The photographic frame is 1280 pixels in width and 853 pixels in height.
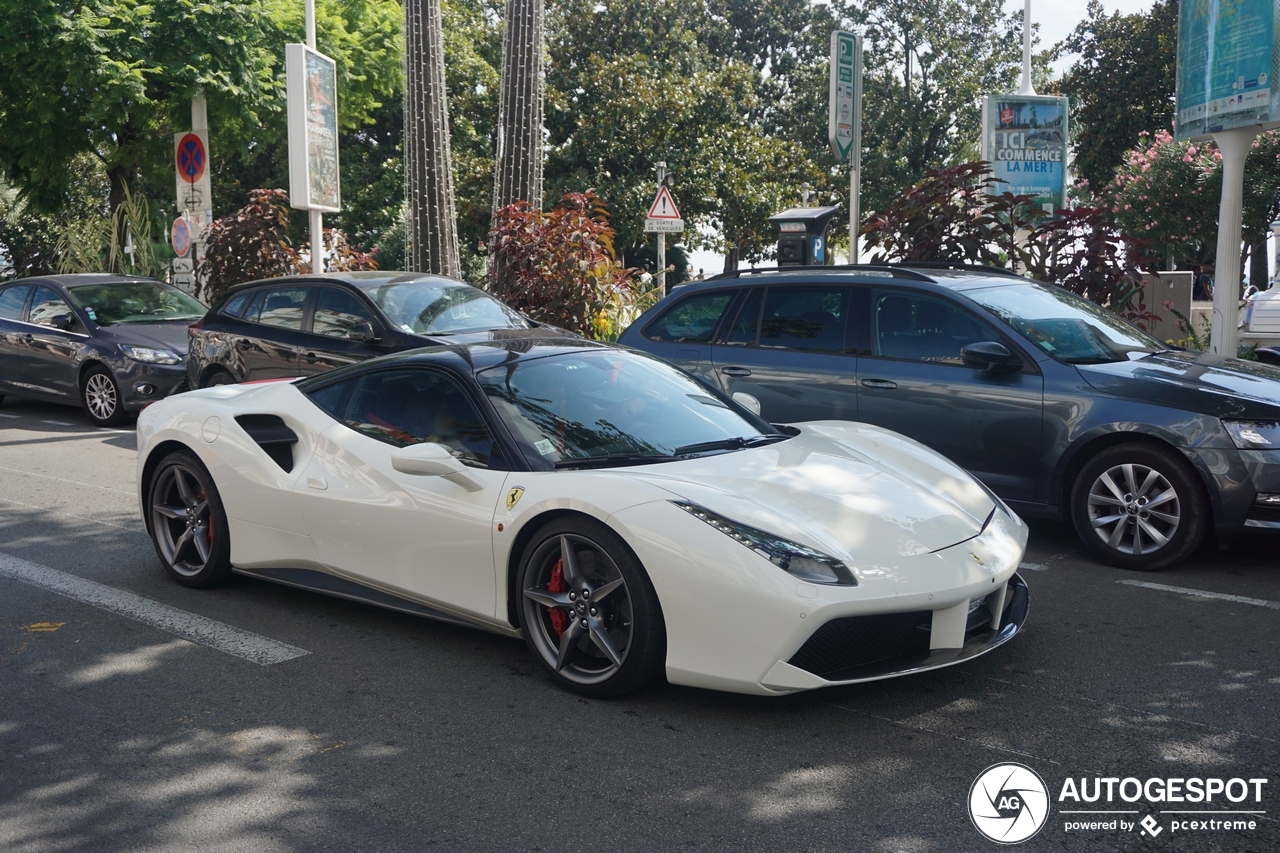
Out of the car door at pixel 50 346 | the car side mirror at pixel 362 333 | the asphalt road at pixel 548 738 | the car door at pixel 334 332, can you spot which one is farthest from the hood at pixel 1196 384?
the car door at pixel 50 346

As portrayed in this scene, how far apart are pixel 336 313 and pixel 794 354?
15.2 feet

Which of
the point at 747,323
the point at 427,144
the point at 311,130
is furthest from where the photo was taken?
the point at 427,144

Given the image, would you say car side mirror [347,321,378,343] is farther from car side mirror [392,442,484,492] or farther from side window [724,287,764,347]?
car side mirror [392,442,484,492]

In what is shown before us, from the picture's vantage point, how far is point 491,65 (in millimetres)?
34438

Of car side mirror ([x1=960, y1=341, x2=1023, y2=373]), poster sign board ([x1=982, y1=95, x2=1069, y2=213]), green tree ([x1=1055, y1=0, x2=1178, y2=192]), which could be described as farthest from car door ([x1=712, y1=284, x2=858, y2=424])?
green tree ([x1=1055, y1=0, x2=1178, y2=192])

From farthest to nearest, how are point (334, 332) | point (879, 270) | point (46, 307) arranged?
1. point (46, 307)
2. point (334, 332)
3. point (879, 270)

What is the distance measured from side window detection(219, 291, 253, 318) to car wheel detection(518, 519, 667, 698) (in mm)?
8016

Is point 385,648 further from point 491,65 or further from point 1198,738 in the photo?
point 491,65

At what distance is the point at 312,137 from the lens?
15.5 meters

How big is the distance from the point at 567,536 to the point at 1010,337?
12.1 ft

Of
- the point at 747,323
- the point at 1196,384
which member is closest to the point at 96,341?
the point at 747,323

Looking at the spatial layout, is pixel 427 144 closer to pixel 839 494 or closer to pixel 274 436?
pixel 274 436

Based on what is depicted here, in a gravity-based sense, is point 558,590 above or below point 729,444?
below

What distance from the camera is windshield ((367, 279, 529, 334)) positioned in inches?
412
